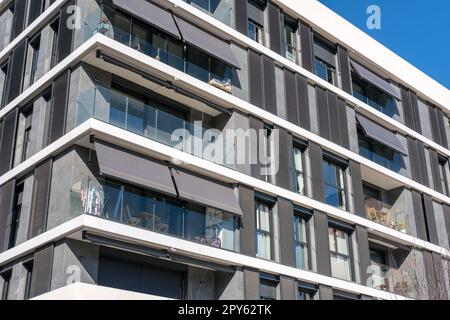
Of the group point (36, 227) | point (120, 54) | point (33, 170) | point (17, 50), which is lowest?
point (36, 227)

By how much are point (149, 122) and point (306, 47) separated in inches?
358

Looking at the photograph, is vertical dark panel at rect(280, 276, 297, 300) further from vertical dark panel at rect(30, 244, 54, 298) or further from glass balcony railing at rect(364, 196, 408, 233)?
vertical dark panel at rect(30, 244, 54, 298)

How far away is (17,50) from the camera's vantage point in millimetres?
23109

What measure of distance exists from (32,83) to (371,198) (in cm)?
1397

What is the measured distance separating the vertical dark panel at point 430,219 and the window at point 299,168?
7.25 m

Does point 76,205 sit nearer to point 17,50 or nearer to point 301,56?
point 17,50

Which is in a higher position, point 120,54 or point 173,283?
point 120,54

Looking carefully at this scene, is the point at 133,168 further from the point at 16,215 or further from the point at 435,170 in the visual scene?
the point at 435,170

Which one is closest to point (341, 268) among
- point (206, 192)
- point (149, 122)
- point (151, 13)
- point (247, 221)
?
point (247, 221)

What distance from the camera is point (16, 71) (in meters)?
22.6

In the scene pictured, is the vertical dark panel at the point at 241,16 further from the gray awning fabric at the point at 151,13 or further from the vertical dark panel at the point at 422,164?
the vertical dark panel at the point at 422,164

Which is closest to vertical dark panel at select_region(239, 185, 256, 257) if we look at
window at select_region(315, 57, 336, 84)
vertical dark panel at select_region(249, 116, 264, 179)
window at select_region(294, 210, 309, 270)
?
vertical dark panel at select_region(249, 116, 264, 179)
